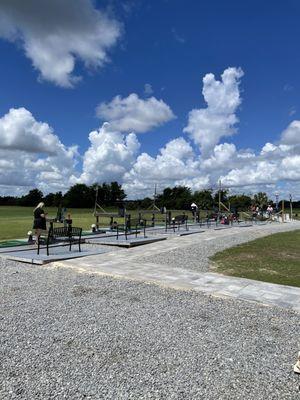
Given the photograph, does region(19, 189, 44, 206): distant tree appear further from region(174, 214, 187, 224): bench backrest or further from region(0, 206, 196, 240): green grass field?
region(174, 214, 187, 224): bench backrest

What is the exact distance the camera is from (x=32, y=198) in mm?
101125

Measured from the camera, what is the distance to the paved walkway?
701cm

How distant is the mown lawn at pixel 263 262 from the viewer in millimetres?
9062

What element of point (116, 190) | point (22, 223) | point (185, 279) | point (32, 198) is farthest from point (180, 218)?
point (32, 198)

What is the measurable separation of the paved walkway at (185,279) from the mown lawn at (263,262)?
2.53 feet

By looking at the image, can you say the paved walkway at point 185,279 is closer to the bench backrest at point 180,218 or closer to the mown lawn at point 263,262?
the mown lawn at point 263,262

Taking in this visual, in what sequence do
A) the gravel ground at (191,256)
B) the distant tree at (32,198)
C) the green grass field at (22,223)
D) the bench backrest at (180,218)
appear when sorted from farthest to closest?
the distant tree at (32,198) < the bench backrest at (180,218) < the green grass field at (22,223) < the gravel ground at (191,256)

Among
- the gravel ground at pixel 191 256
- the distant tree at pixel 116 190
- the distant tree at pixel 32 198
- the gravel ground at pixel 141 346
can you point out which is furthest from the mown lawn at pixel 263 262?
the distant tree at pixel 32 198

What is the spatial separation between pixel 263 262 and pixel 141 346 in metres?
7.47

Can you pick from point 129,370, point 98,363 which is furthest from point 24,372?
point 129,370

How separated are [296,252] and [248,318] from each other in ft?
28.7

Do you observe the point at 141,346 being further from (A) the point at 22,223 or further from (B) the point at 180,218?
(A) the point at 22,223

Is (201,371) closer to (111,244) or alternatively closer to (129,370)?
(129,370)

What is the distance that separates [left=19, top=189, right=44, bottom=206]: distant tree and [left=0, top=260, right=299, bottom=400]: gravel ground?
95435mm
